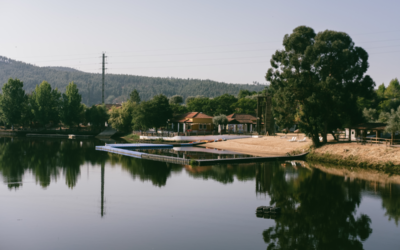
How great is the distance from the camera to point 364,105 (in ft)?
230

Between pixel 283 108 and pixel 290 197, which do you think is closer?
pixel 290 197

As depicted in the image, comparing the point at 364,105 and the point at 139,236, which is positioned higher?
the point at 364,105

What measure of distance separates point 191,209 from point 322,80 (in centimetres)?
2481

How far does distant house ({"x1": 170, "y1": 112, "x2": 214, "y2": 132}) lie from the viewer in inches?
2881

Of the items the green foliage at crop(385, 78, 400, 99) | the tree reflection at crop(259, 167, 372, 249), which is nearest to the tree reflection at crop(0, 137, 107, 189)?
the tree reflection at crop(259, 167, 372, 249)

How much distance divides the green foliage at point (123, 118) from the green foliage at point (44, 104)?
18742 millimetres

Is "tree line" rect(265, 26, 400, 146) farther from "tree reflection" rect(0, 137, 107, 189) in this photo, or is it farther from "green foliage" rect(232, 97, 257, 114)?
"green foliage" rect(232, 97, 257, 114)

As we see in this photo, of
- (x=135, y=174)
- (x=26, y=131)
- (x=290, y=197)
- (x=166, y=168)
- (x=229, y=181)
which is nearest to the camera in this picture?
(x=290, y=197)

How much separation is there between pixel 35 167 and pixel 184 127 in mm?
43086

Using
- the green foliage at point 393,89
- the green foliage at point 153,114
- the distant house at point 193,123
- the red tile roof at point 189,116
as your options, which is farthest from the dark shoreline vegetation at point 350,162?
the green foliage at point 393,89

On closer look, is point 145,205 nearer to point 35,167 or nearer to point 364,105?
point 35,167

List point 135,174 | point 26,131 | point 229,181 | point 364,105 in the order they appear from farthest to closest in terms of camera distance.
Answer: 1. point 26,131
2. point 364,105
3. point 135,174
4. point 229,181

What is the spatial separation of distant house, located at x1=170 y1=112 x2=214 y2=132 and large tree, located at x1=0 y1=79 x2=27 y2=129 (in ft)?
135

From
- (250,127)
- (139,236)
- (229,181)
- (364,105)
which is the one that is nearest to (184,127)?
(250,127)
